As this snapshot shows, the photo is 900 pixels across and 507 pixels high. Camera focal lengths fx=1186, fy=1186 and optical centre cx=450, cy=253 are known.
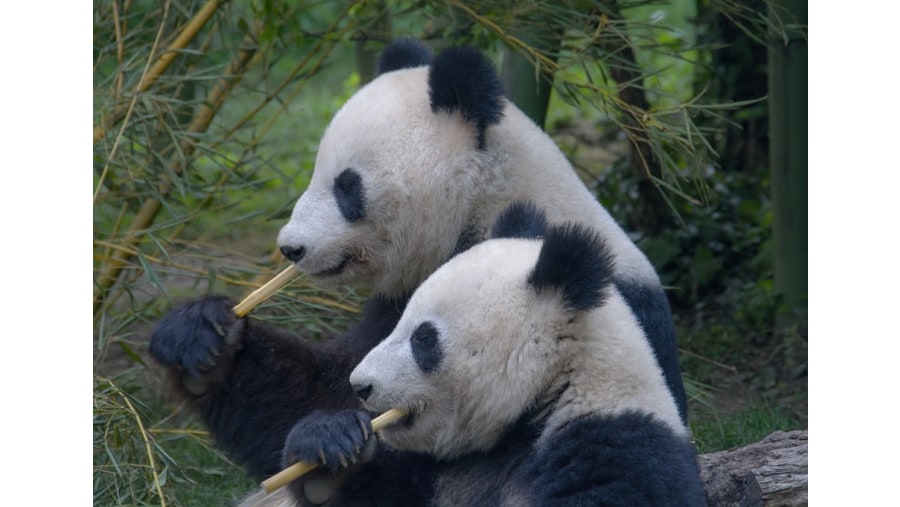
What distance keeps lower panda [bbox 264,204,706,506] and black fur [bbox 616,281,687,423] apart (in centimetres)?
31

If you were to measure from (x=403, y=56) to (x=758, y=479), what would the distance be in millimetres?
1751

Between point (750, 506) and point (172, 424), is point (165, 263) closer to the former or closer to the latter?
point (172, 424)

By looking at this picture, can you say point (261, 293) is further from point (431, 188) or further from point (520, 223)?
point (520, 223)

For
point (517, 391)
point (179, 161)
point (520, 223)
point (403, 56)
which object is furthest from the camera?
point (179, 161)

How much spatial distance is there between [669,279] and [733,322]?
48 cm

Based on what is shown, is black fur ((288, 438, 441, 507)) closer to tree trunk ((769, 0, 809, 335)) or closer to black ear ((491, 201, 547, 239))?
black ear ((491, 201, 547, 239))

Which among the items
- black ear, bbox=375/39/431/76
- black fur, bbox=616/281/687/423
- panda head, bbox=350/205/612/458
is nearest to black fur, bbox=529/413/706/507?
panda head, bbox=350/205/612/458

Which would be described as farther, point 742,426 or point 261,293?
point 742,426

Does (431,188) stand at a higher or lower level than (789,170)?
higher

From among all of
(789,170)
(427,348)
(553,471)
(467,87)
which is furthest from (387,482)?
(789,170)

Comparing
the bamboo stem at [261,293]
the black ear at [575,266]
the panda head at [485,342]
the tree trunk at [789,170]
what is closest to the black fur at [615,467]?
the panda head at [485,342]

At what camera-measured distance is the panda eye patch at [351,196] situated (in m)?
3.47

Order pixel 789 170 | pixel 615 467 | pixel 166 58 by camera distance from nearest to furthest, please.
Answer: pixel 615 467, pixel 166 58, pixel 789 170

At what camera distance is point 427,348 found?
9.58 feet
